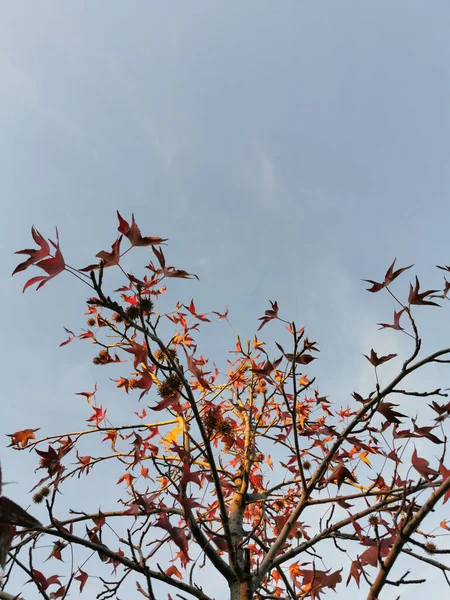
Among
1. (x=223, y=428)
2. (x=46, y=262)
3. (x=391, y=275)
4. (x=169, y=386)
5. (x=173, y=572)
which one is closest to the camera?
(x=46, y=262)

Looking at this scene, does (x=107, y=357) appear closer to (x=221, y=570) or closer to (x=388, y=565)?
(x=221, y=570)

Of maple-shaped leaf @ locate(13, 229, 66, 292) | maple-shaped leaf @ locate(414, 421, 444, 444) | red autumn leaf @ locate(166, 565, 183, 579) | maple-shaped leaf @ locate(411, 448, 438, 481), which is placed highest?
maple-shaped leaf @ locate(13, 229, 66, 292)

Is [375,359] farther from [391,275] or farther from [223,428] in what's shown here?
[223,428]

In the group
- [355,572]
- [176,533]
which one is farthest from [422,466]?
[176,533]

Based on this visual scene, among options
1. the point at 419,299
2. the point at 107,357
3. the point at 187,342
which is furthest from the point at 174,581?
the point at 107,357

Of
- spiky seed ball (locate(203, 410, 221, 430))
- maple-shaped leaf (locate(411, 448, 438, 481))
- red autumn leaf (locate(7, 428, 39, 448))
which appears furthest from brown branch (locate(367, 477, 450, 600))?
red autumn leaf (locate(7, 428, 39, 448))

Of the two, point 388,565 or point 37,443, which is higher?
point 37,443

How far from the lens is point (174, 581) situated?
237 cm

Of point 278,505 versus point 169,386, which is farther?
point 278,505

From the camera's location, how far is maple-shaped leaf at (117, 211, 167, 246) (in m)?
1.77

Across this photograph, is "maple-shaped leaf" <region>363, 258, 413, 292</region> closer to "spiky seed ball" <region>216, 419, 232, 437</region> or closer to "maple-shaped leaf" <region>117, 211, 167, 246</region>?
"maple-shaped leaf" <region>117, 211, 167, 246</region>

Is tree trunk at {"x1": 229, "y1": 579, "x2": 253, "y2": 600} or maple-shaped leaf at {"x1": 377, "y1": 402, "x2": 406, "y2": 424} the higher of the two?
maple-shaped leaf at {"x1": 377, "y1": 402, "x2": 406, "y2": 424}

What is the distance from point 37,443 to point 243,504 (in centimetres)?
196

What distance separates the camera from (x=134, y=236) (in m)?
1.81
